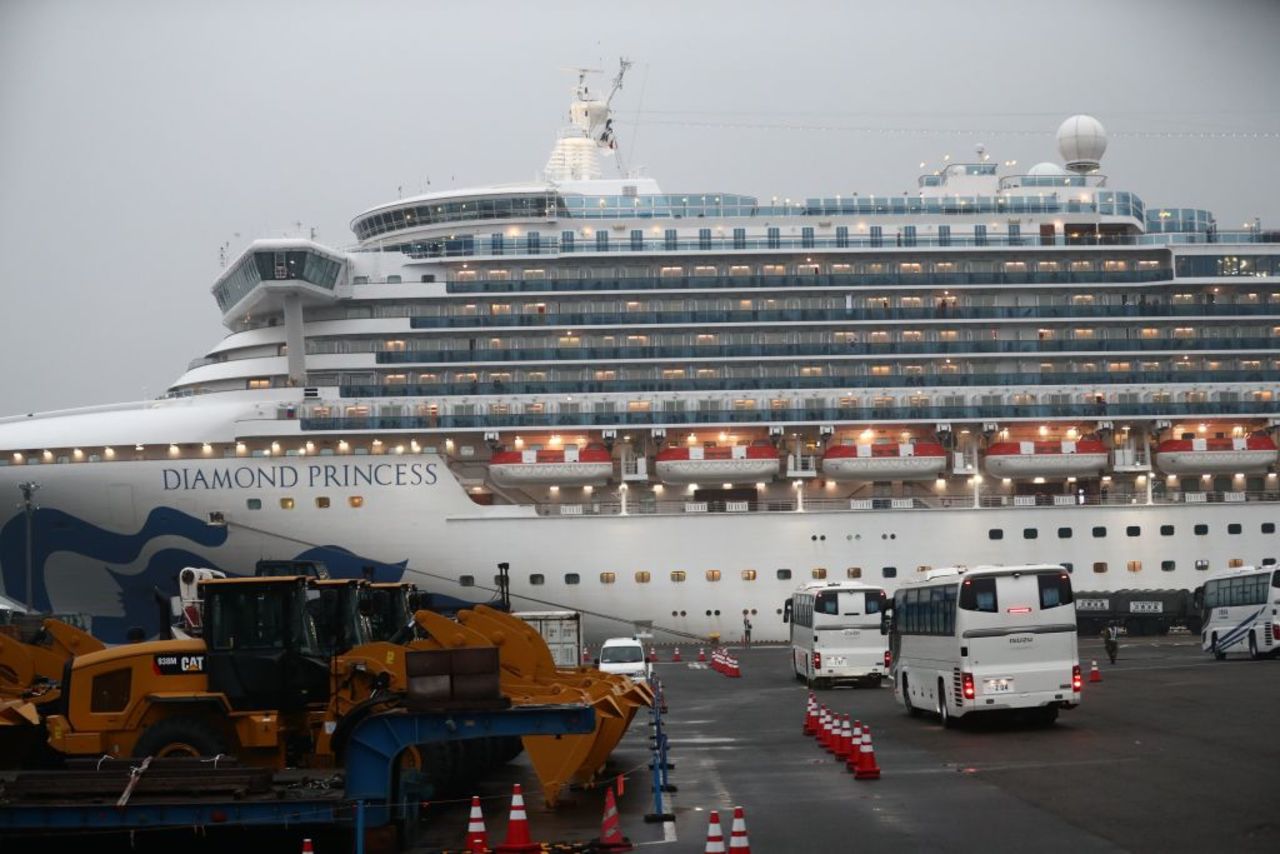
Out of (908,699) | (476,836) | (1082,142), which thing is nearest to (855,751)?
(476,836)

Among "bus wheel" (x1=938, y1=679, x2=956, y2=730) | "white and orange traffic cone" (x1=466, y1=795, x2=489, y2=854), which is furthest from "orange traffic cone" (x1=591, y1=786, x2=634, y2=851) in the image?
"bus wheel" (x1=938, y1=679, x2=956, y2=730)

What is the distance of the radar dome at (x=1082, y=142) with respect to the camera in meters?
52.6

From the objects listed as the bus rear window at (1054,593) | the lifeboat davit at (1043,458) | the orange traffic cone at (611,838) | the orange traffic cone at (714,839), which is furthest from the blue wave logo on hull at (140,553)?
the orange traffic cone at (714,839)

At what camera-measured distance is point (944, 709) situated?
73.2 ft

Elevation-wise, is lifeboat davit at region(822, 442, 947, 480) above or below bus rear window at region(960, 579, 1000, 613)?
above

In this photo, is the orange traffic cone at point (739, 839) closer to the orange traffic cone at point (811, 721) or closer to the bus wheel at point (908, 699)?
the orange traffic cone at point (811, 721)

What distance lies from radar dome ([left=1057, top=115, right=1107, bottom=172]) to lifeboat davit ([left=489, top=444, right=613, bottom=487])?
2089 centimetres

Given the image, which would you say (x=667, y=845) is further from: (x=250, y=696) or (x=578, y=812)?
(x=250, y=696)

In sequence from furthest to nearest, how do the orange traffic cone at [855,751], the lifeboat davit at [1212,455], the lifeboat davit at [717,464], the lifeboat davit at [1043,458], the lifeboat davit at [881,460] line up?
the lifeboat davit at [1212,455], the lifeboat davit at [1043,458], the lifeboat davit at [881,460], the lifeboat davit at [717,464], the orange traffic cone at [855,751]

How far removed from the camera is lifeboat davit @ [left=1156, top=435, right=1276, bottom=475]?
46.4 meters

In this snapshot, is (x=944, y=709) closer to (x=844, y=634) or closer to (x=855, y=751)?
(x=855, y=751)

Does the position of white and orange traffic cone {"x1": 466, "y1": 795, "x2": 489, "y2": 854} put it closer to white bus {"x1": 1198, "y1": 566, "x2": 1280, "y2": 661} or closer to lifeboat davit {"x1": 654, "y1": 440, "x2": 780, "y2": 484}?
white bus {"x1": 1198, "y1": 566, "x2": 1280, "y2": 661}

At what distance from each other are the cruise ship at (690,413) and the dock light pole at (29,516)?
0.68 feet

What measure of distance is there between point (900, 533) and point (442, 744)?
30.0 meters
